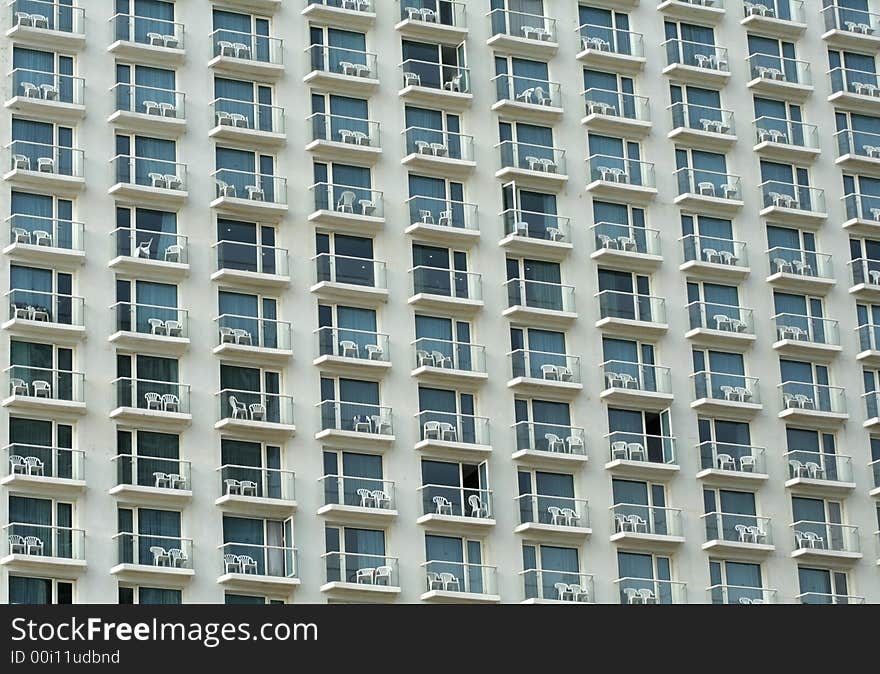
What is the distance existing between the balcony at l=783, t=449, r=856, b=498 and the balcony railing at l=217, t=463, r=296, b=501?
16775 millimetres

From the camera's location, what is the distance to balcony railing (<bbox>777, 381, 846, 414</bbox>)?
9150cm

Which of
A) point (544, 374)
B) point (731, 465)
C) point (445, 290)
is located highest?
point (445, 290)

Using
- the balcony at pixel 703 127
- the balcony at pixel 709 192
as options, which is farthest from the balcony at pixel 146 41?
the balcony at pixel 709 192

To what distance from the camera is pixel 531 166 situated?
91.2 metres

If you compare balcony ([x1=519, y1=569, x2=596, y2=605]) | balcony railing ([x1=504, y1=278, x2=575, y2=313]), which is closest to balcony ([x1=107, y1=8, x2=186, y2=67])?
balcony railing ([x1=504, y1=278, x2=575, y2=313])

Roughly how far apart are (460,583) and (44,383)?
13974 millimetres

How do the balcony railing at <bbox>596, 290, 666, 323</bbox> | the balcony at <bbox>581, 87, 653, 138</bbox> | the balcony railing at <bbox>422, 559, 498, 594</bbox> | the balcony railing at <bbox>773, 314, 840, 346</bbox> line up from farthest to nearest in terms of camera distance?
the balcony at <bbox>581, 87, 653, 138</bbox> → the balcony railing at <bbox>773, 314, 840, 346</bbox> → the balcony railing at <bbox>596, 290, 666, 323</bbox> → the balcony railing at <bbox>422, 559, 498, 594</bbox>

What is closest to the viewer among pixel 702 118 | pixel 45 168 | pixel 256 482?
pixel 256 482

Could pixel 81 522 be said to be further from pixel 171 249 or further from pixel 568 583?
pixel 568 583

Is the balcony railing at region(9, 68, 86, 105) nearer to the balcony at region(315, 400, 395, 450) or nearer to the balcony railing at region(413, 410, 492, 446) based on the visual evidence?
the balcony at region(315, 400, 395, 450)

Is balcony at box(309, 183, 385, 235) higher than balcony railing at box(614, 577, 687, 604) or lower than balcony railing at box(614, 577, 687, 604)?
A: higher

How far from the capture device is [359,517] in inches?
3324

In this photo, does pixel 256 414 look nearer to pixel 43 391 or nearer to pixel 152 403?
pixel 152 403

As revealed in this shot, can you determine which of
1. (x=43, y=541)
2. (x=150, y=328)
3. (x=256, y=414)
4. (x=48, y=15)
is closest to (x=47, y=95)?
(x=48, y=15)
